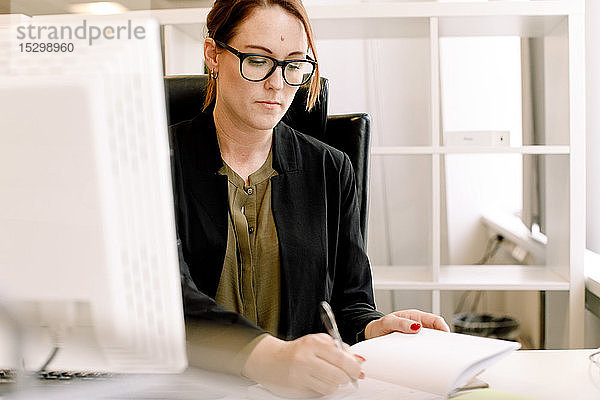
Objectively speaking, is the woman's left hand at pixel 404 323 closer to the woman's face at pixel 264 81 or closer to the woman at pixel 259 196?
the woman at pixel 259 196

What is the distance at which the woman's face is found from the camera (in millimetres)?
370

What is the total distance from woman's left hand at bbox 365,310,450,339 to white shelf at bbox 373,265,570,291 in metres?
0.57

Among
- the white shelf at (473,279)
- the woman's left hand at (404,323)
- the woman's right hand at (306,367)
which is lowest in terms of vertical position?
the white shelf at (473,279)

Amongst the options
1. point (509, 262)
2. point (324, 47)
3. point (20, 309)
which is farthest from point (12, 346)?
point (509, 262)

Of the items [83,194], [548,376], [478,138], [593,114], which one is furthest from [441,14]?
[83,194]

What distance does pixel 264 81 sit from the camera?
14.8 inches

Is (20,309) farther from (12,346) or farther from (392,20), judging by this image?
(392,20)

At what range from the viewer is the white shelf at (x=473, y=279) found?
1.04m

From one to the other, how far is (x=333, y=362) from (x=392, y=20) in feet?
2.75

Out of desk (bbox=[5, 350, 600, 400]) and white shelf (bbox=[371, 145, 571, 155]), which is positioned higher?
white shelf (bbox=[371, 145, 571, 155])

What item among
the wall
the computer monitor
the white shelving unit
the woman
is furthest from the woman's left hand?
the wall

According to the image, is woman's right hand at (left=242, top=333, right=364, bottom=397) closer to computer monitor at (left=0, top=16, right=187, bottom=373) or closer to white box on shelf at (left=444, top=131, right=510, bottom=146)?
computer monitor at (left=0, top=16, right=187, bottom=373)

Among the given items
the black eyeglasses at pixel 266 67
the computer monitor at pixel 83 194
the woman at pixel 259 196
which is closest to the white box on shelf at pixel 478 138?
the woman at pixel 259 196

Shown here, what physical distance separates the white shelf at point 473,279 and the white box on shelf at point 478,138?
0.68ft
